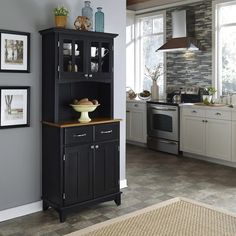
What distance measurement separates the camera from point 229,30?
6461 millimetres

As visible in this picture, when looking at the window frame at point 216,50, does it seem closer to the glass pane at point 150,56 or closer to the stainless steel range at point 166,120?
the stainless steel range at point 166,120

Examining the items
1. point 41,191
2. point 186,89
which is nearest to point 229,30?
point 186,89

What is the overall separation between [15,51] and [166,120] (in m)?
3.76

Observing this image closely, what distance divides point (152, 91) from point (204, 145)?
1.90m

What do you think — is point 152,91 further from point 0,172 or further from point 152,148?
point 0,172

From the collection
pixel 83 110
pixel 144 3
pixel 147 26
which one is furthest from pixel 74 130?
pixel 147 26

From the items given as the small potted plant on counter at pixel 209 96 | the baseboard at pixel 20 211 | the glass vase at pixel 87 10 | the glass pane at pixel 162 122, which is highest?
the glass vase at pixel 87 10

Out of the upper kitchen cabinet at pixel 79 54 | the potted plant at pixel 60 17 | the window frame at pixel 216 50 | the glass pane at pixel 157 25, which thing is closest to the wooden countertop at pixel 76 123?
the upper kitchen cabinet at pixel 79 54

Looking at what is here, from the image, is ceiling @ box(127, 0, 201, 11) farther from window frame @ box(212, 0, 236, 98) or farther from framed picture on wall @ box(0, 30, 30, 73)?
framed picture on wall @ box(0, 30, 30, 73)

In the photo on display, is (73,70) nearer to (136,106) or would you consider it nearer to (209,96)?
(209,96)

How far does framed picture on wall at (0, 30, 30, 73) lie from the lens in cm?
350

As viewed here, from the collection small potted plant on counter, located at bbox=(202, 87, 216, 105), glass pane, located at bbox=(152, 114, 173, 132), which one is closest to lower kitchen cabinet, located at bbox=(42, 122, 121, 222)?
small potted plant on counter, located at bbox=(202, 87, 216, 105)

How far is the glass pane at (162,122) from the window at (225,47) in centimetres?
105

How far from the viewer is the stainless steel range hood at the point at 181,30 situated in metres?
6.79
